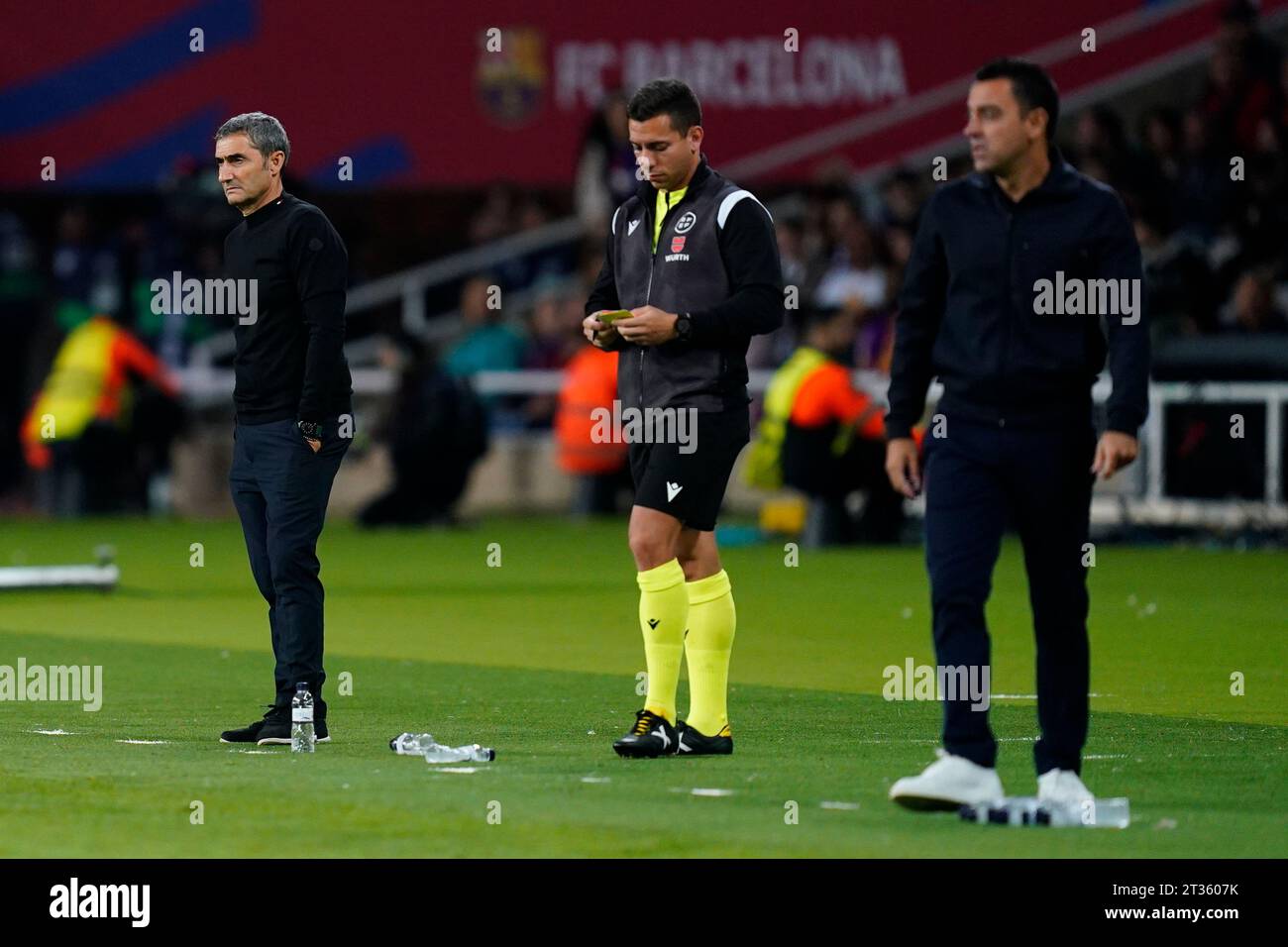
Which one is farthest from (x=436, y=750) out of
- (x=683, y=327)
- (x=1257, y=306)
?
(x=1257, y=306)

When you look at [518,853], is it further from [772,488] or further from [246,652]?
[772,488]

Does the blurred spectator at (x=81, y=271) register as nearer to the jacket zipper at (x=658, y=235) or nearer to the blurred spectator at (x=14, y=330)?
the blurred spectator at (x=14, y=330)

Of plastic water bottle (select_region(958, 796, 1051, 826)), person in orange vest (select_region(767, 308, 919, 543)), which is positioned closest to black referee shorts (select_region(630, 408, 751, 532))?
plastic water bottle (select_region(958, 796, 1051, 826))

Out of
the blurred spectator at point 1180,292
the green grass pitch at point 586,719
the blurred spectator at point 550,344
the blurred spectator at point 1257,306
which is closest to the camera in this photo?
the green grass pitch at point 586,719

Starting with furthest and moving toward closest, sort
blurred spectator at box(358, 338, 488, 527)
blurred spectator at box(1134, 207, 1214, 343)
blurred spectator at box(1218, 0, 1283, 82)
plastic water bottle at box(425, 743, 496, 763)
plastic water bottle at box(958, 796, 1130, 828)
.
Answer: blurred spectator at box(358, 338, 488, 527) < blurred spectator at box(1218, 0, 1283, 82) < blurred spectator at box(1134, 207, 1214, 343) < plastic water bottle at box(425, 743, 496, 763) < plastic water bottle at box(958, 796, 1130, 828)

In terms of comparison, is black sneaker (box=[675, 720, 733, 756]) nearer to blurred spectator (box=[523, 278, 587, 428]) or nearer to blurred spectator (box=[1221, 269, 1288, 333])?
blurred spectator (box=[1221, 269, 1288, 333])

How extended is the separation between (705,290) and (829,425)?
37.6 ft

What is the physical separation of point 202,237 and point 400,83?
3.08m

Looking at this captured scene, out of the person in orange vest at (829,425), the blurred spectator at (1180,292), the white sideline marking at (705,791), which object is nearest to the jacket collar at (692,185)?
the white sideline marking at (705,791)

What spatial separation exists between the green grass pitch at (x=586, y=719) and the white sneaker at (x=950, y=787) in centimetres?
8

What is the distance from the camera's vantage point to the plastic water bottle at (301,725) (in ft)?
33.0

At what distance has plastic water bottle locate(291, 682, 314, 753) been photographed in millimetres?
10055

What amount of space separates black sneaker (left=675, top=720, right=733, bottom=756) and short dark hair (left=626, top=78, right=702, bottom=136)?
7.06ft

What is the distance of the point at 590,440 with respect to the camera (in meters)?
25.8
